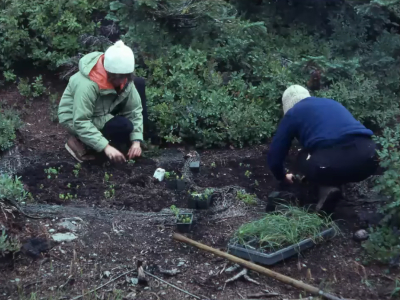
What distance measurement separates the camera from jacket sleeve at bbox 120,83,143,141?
5949 mm

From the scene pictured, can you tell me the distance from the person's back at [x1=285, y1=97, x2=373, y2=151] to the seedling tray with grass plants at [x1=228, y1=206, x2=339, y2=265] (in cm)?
59

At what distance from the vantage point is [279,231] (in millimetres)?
4504

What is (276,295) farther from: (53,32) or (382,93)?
(53,32)

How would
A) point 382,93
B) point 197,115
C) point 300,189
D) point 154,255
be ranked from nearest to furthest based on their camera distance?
point 154,255 → point 300,189 → point 197,115 → point 382,93

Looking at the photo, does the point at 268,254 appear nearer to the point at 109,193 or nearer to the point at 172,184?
the point at 172,184

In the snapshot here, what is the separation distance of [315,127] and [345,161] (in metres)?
0.35

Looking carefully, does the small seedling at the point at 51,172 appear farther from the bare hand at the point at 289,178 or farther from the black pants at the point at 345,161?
the black pants at the point at 345,161

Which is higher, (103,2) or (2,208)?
(103,2)

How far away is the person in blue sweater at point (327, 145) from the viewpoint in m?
4.77

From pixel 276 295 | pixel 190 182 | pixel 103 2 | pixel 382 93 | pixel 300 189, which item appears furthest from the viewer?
pixel 103 2

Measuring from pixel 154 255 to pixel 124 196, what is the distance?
Result: 1.09 meters

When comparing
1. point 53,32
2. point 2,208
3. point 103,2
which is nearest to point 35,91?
point 53,32

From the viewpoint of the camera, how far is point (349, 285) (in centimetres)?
418

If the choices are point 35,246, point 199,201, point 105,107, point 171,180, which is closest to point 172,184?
point 171,180
